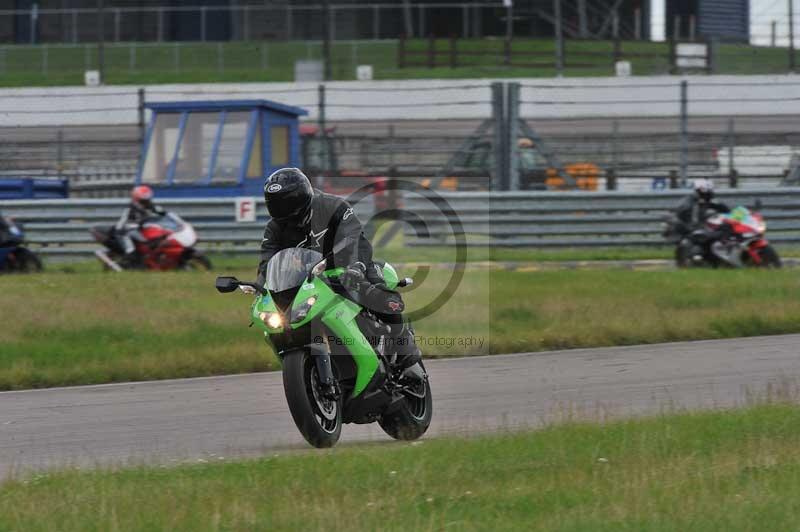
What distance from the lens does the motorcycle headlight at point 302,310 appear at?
656 cm

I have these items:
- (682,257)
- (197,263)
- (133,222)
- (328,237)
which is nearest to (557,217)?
(682,257)

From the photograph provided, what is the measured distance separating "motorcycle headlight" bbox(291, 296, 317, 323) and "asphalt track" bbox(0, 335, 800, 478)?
0.87 metres

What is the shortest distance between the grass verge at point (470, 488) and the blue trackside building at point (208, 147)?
14353 millimetres

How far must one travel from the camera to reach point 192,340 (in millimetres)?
11594

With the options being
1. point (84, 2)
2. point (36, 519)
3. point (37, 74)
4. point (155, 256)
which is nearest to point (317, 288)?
point (36, 519)

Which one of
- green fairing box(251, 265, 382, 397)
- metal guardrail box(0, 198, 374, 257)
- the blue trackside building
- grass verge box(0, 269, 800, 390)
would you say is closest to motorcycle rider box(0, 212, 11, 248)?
metal guardrail box(0, 198, 374, 257)

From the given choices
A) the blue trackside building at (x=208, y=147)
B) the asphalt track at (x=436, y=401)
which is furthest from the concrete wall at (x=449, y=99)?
the asphalt track at (x=436, y=401)

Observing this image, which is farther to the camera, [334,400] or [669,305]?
[669,305]

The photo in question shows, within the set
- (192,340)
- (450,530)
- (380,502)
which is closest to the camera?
(450,530)

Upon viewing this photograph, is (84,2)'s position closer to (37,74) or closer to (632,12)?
(37,74)

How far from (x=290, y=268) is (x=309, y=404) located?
2.25 feet

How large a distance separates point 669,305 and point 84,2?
39217mm

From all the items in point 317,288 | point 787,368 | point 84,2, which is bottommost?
point 787,368

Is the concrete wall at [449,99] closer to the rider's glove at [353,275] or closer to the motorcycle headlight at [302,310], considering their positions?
the rider's glove at [353,275]
